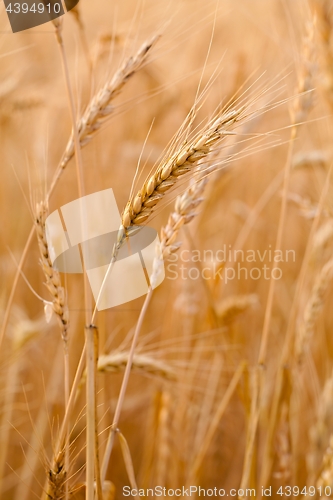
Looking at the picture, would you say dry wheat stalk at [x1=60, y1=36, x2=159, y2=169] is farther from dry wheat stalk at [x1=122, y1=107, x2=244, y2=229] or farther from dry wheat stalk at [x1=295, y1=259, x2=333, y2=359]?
dry wheat stalk at [x1=295, y1=259, x2=333, y2=359]

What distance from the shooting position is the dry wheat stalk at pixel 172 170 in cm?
33

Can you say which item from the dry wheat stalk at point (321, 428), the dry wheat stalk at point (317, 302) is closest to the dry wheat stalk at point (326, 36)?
the dry wheat stalk at point (317, 302)

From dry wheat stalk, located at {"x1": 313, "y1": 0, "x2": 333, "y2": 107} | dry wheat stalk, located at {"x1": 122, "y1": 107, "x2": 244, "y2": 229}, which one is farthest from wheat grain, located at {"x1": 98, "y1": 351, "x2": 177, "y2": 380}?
dry wheat stalk, located at {"x1": 313, "y1": 0, "x2": 333, "y2": 107}

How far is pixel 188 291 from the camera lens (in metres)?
0.82

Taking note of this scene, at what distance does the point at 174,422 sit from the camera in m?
0.74

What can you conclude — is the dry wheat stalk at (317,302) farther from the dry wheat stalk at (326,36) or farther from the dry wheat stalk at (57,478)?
the dry wheat stalk at (57,478)

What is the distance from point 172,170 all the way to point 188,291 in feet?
1.65

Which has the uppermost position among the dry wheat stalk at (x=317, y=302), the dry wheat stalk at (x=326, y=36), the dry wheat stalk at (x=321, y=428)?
the dry wheat stalk at (x=326, y=36)

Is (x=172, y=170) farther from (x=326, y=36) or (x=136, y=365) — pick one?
(x=326, y=36)

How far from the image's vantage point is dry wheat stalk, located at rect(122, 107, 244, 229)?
0.33 metres

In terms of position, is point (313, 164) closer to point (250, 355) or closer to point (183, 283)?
point (183, 283)

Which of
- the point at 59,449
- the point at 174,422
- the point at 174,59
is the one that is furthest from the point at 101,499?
the point at 174,59

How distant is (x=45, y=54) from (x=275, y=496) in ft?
4.98

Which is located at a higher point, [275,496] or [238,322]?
[238,322]
